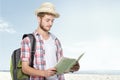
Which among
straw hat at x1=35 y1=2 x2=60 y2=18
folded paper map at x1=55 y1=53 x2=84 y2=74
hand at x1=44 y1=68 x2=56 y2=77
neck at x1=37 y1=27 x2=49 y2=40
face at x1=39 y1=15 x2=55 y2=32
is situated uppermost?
straw hat at x1=35 y1=2 x2=60 y2=18

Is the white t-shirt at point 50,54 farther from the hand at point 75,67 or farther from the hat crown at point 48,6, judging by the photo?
the hat crown at point 48,6

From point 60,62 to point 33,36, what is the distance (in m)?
0.49

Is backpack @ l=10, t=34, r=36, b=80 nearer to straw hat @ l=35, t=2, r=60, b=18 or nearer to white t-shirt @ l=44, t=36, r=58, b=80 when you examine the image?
white t-shirt @ l=44, t=36, r=58, b=80

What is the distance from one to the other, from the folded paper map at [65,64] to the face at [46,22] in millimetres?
448

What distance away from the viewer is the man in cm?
437

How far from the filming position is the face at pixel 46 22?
4.50 m

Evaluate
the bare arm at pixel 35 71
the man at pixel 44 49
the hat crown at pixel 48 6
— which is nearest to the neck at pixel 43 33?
the man at pixel 44 49

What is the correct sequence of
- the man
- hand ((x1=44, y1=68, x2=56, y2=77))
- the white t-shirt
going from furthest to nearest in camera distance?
the white t-shirt → the man → hand ((x1=44, y1=68, x2=56, y2=77))

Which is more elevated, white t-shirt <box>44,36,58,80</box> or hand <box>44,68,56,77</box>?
white t-shirt <box>44,36,58,80</box>

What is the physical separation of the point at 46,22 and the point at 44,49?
1.04 feet

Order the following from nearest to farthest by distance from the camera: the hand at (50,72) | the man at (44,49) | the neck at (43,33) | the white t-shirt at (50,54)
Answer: the hand at (50,72) < the man at (44,49) < the white t-shirt at (50,54) < the neck at (43,33)

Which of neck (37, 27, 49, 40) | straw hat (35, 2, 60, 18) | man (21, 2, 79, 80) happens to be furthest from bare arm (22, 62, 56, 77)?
straw hat (35, 2, 60, 18)

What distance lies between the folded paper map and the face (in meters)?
0.45

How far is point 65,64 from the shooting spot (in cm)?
430
